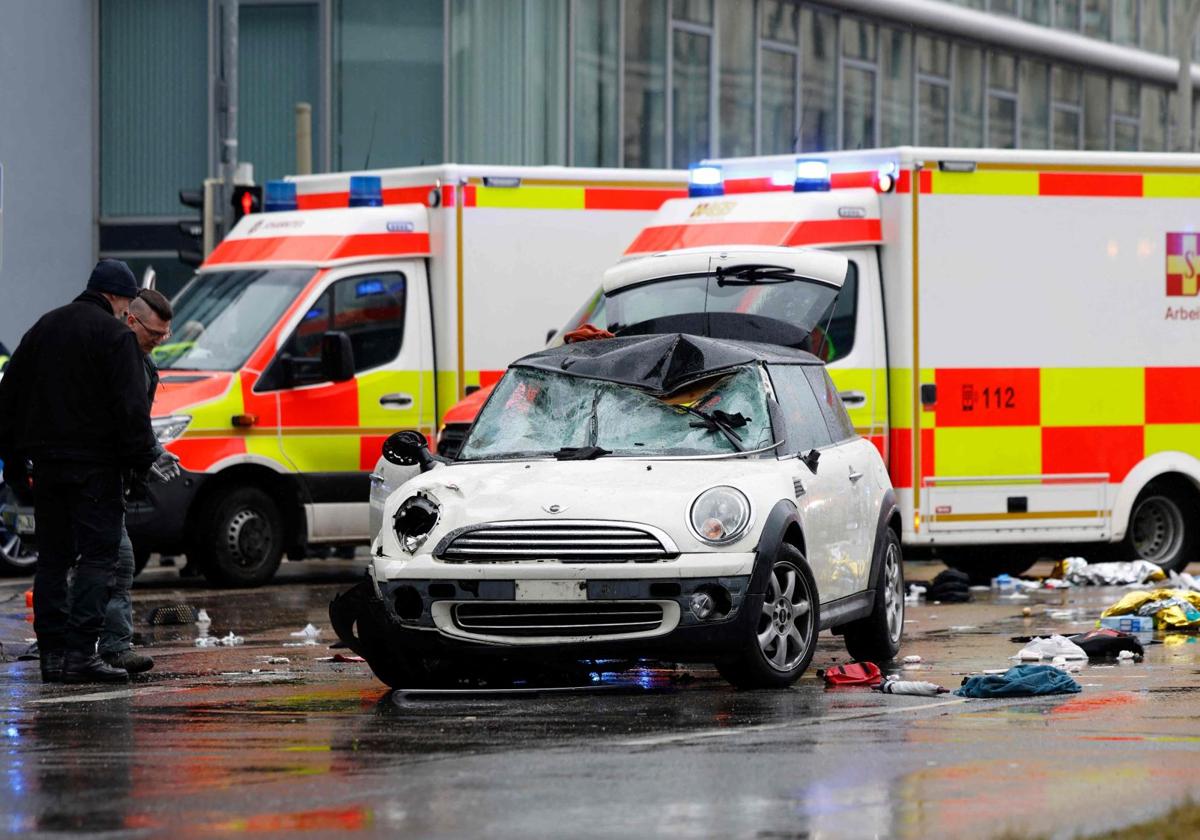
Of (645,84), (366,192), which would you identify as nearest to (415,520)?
(366,192)

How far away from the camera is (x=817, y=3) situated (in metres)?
31.0

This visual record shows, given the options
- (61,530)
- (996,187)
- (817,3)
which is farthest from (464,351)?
(817,3)

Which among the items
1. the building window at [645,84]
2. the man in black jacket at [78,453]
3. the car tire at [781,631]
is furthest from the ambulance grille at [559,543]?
the building window at [645,84]

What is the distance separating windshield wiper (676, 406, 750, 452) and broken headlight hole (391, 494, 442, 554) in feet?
4.17

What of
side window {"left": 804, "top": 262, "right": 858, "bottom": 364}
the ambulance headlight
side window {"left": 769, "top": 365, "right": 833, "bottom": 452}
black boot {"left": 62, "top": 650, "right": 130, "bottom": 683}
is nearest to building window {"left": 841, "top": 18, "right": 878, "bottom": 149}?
side window {"left": 804, "top": 262, "right": 858, "bottom": 364}

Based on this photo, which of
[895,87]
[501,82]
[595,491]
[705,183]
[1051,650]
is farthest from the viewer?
[895,87]

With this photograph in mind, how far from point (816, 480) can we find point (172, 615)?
4.68 m

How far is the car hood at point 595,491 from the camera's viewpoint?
9164mm

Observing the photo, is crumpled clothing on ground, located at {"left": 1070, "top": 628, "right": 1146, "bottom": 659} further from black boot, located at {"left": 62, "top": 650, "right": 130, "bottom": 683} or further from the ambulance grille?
black boot, located at {"left": 62, "top": 650, "right": 130, "bottom": 683}

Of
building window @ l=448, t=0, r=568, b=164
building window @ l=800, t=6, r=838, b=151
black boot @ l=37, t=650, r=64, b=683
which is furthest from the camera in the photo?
building window @ l=800, t=6, r=838, b=151

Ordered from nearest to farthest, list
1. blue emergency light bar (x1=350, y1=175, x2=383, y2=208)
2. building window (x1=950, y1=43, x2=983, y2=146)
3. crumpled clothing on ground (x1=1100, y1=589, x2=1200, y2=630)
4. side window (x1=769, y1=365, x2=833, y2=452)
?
side window (x1=769, y1=365, x2=833, y2=452) → crumpled clothing on ground (x1=1100, y1=589, x2=1200, y2=630) → blue emergency light bar (x1=350, y1=175, x2=383, y2=208) → building window (x1=950, y1=43, x2=983, y2=146)

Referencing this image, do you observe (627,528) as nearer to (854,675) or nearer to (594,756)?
(854,675)

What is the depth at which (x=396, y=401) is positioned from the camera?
1644 cm

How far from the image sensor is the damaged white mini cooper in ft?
29.8
